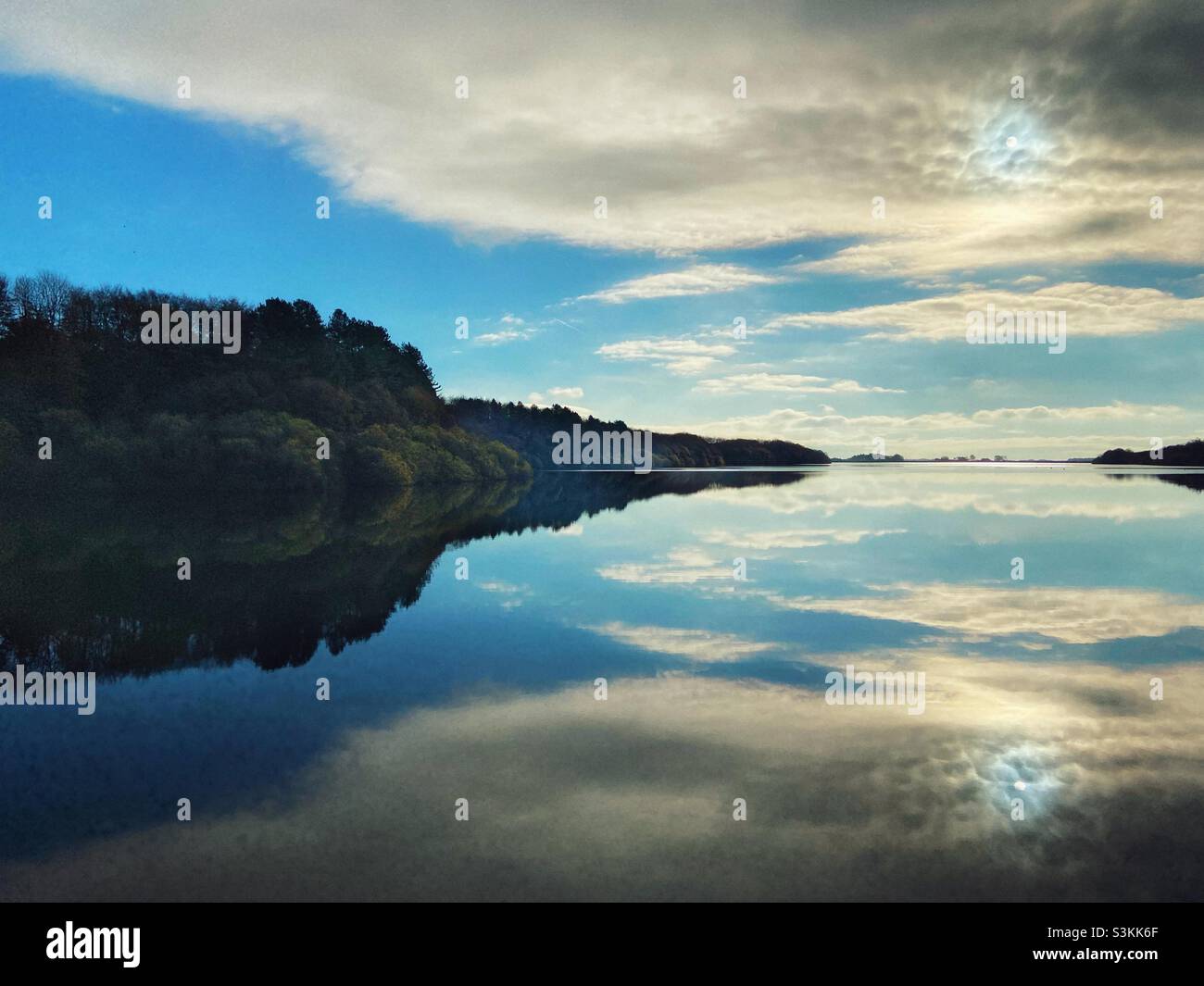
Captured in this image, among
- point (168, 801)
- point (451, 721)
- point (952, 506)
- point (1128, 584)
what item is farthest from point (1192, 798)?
point (952, 506)

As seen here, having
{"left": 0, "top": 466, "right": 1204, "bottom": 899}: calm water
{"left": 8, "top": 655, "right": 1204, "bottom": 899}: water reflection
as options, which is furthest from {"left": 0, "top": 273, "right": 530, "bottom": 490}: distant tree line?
{"left": 8, "top": 655, "right": 1204, "bottom": 899}: water reflection

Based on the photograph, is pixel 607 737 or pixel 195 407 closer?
pixel 607 737

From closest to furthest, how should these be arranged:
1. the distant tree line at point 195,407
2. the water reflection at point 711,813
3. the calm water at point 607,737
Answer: the water reflection at point 711,813 < the calm water at point 607,737 < the distant tree line at point 195,407

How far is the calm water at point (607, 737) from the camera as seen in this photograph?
6.23 metres

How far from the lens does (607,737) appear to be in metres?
9.34

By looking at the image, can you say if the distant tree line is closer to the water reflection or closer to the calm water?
the calm water

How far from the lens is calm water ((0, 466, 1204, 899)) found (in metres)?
6.23

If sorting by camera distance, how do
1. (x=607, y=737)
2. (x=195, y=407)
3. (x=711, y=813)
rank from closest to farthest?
(x=711, y=813), (x=607, y=737), (x=195, y=407)

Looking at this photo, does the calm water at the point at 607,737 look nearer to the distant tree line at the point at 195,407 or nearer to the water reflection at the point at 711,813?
the water reflection at the point at 711,813

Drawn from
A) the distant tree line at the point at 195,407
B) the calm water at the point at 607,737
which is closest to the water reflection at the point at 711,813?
the calm water at the point at 607,737

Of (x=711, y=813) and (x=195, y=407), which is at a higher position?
(x=195, y=407)

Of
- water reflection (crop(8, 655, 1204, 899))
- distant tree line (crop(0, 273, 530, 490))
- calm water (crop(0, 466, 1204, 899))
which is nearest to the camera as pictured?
water reflection (crop(8, 655, 1204, 899))

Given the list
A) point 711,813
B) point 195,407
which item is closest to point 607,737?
point 711,813

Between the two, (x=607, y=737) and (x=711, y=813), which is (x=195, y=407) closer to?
(x=607, y=737)
